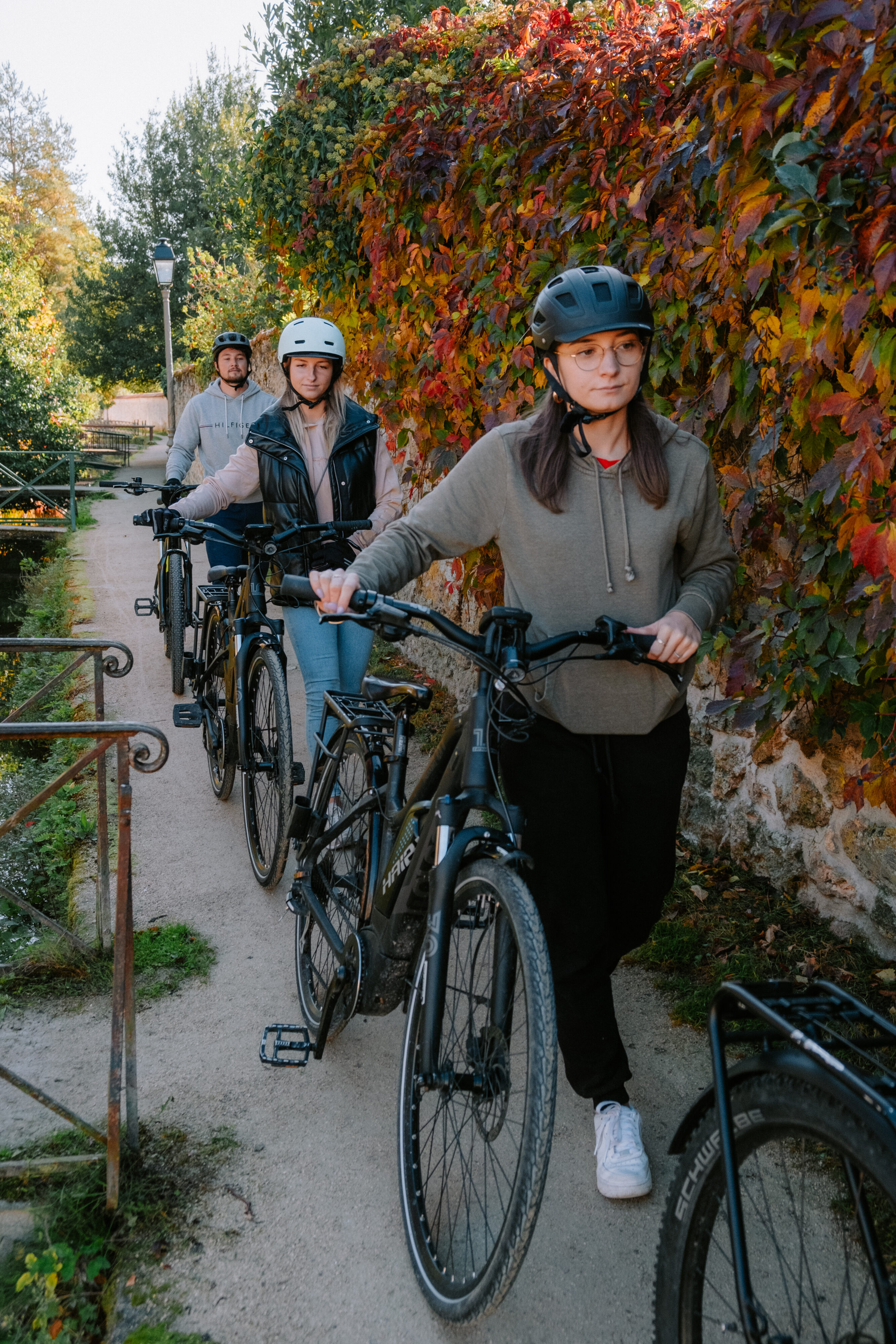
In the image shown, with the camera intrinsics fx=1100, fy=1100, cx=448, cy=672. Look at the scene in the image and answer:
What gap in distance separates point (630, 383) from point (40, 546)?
1490 cm

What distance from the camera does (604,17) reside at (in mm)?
4617

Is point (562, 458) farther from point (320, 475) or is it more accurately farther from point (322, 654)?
point (320, 475)

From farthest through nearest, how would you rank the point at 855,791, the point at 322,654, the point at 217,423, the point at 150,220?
the point at 150,220
the point at 217,423
the point at 322,654
the point at 855,791

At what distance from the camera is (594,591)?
7.82ft

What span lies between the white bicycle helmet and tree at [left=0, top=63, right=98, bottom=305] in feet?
138

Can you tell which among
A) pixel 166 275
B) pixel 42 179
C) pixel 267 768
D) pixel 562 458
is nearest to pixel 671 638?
pixel 562 458

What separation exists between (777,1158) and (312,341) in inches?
130

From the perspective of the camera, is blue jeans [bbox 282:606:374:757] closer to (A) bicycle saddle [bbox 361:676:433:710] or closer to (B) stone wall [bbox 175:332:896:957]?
(B) stone wall [bbox 175:332:896:957]

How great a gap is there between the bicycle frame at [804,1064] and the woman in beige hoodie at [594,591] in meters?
0.86

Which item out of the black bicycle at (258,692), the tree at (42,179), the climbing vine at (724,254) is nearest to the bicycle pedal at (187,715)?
the black bicycle at (258,692)

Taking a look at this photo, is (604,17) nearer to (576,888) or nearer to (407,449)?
(407,449)

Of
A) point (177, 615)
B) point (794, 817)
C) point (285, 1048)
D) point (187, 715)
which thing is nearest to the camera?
point (285, 1048)

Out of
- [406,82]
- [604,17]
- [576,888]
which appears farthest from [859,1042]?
[406,82]

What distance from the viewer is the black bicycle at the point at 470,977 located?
1864 millimetres
